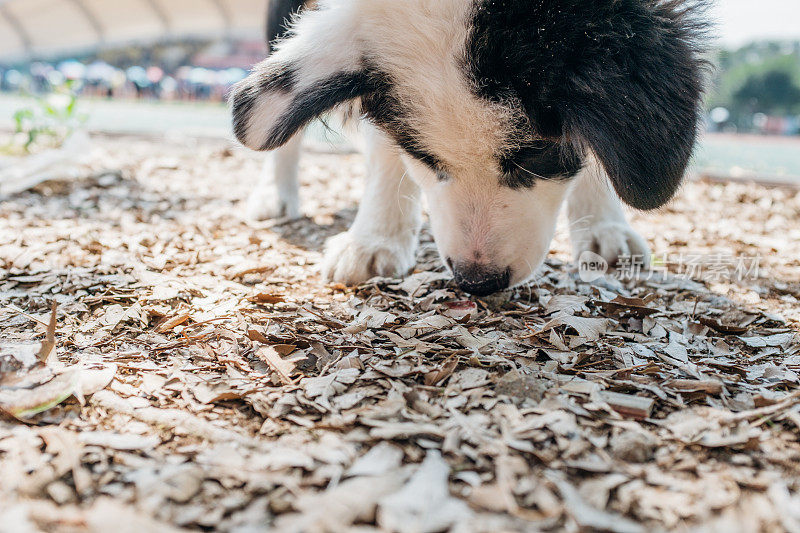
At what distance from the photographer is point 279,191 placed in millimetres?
3201

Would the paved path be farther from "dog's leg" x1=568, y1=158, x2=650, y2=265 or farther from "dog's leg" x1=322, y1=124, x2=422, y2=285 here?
"dog's leg" x1=322, y1=124, x2=422, y2=285

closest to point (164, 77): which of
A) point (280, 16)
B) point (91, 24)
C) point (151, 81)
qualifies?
point (151, 81)

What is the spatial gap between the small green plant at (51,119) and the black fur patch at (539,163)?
3.61 metres

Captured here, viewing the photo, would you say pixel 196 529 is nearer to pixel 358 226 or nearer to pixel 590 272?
pixel 358 226

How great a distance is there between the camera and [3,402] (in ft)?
4.16

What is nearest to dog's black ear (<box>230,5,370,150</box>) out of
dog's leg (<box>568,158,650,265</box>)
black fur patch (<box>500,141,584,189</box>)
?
black fur patch (<box>500,141,584,189</box>)

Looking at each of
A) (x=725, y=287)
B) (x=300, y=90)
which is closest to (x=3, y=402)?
(x=300, y=90)

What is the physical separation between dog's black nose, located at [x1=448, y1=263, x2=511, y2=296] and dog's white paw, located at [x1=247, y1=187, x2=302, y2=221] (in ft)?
5.18

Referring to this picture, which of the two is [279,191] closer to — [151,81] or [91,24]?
[151,81]

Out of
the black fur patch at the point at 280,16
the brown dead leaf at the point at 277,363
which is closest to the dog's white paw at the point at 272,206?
the black fur patch at the point at 280,16

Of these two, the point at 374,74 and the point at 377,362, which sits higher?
the point at 374,74

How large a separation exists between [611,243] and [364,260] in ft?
3.28

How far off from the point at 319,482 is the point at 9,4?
494 inches

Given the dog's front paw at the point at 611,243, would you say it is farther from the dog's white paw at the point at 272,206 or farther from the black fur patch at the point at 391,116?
the dog's white paw at the point at 272,206
